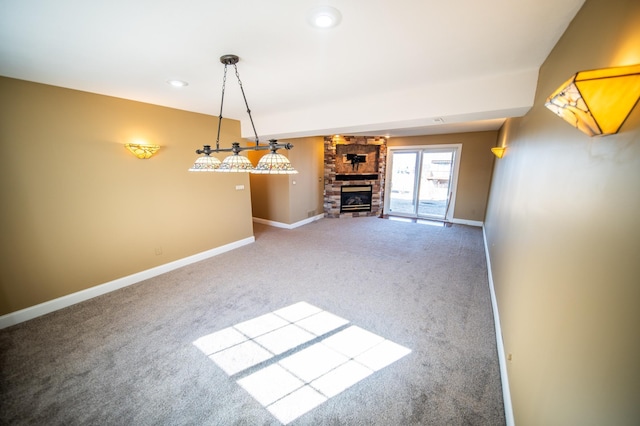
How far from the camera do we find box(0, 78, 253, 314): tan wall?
91.2 inches

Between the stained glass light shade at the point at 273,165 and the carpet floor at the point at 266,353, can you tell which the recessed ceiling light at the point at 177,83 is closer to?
the stained glass light shade at the point at 273,165

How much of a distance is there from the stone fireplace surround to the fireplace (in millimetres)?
96

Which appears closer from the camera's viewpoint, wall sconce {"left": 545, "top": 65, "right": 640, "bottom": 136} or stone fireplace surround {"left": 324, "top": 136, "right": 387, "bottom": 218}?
wall sconce {"left": 545, "top": 65, "right": 640, "bottom": 136}

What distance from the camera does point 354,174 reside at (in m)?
6.84

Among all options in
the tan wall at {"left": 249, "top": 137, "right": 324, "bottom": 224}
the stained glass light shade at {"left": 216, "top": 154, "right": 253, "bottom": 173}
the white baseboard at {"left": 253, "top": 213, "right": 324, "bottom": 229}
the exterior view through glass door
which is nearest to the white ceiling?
the stained glass light shade at {"left": 216, "top": 154, "right": 253, "bottom": 173}

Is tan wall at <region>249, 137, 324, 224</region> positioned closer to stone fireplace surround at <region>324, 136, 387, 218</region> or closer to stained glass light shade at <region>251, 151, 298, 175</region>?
stone fireplace surround at <region>324, 136, 387, 218</region>

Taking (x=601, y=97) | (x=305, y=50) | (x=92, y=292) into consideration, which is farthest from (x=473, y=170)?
(x=92, y=292)

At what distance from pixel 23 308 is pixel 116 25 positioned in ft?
10.2

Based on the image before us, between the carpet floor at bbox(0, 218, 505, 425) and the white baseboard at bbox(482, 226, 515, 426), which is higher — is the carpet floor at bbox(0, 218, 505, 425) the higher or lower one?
the lower one

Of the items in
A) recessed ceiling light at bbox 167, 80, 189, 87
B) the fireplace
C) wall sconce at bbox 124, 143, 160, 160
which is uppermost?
recessed ceiling light at bbox 167, 80, 189, 87

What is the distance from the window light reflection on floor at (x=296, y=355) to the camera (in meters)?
1.69

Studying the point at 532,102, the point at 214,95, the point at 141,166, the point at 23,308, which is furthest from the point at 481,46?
the point at 23,308

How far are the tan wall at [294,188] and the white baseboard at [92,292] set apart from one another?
2.15 metres

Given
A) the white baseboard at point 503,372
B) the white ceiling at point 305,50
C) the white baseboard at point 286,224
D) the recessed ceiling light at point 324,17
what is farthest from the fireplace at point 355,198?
the recessed ceiling light at point 324,17
